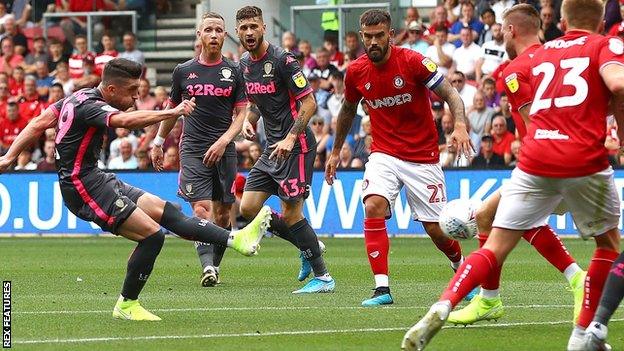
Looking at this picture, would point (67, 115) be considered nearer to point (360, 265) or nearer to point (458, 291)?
point (458, 291)

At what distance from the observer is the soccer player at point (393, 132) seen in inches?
430

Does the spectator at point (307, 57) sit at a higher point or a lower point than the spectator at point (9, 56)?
higher

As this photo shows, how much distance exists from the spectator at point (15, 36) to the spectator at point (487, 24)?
10588 millimetres

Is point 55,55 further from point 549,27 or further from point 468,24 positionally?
point 549,27

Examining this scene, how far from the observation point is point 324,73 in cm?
2459

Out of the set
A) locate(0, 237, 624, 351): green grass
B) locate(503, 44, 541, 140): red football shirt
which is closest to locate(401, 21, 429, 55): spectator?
locate(0, 237, 624, 351): green grass

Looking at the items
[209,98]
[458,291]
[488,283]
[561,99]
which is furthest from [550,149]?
[209,98]

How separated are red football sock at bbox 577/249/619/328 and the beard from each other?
11.1 feet

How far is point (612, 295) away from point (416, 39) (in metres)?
17.3

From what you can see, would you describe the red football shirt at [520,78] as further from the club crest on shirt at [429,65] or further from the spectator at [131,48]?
the spectator at [131,48]

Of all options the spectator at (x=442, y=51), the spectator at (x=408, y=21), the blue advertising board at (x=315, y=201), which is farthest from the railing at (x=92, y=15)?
the spectator at (x=442, y=51)

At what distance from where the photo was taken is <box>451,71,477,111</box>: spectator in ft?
74.0

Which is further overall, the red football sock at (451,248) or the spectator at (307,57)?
the spectator at (307,57)

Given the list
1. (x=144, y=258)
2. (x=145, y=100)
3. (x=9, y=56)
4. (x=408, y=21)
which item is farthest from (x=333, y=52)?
(x=144, y=258)
